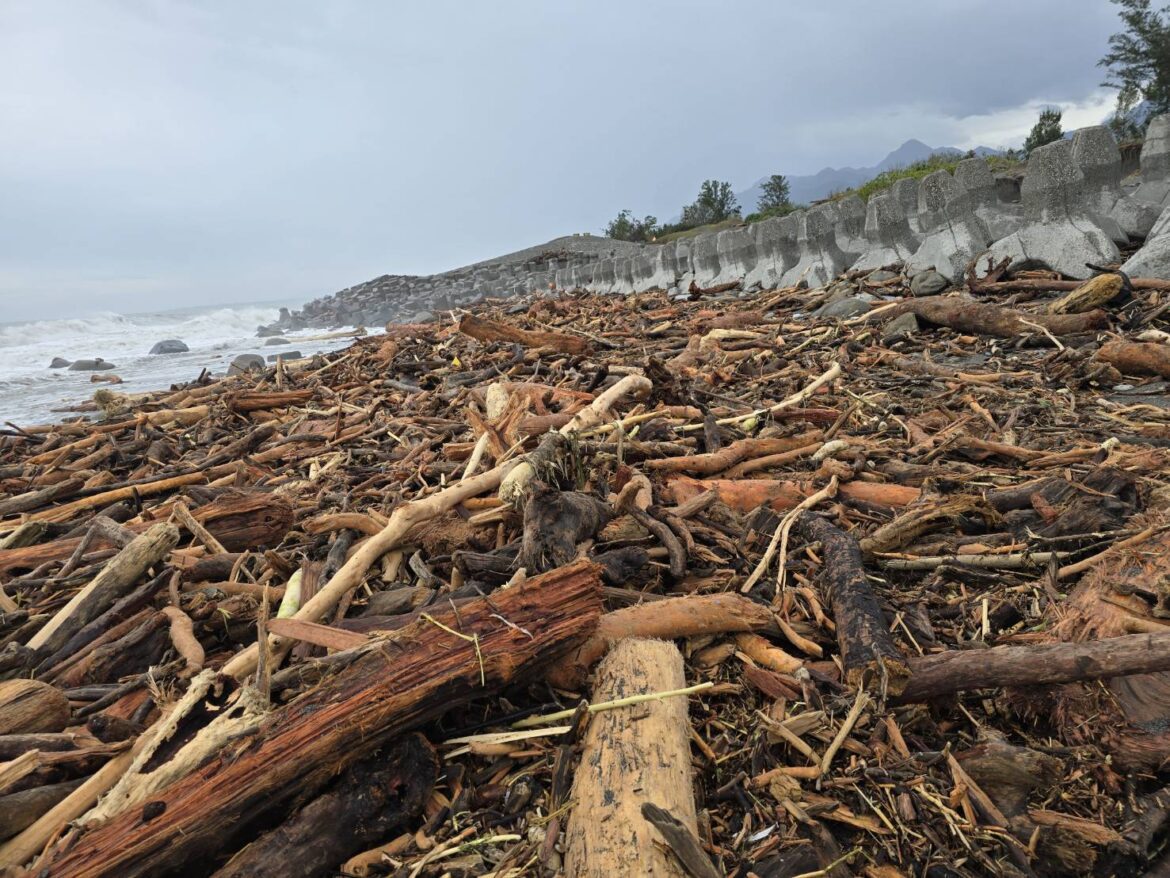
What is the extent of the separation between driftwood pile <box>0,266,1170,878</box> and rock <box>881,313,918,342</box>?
243 centimetres

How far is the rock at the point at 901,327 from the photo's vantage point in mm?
6555

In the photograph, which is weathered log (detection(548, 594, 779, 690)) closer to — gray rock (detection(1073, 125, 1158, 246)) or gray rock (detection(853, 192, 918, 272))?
gray rock (detection(1073, 125, 1158, 246))

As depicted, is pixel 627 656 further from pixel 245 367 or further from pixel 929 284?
pixel 245 367

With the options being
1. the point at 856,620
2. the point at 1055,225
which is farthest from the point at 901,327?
the point at 856,620

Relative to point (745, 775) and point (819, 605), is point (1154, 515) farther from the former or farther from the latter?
point (745, 775)

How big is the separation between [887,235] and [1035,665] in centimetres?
1027

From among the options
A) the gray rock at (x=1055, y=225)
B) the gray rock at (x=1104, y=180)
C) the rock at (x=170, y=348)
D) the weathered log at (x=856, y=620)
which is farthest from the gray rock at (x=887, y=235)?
the rock at (x=170, y=348)

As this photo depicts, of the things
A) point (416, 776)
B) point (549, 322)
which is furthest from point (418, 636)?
point (549, 322)

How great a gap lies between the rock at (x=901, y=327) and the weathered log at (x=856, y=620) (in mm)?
4726

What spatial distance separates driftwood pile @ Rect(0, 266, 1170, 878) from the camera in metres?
1.52

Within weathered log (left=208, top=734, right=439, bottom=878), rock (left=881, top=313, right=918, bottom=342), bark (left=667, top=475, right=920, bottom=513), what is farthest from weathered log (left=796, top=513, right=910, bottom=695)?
rock (left=881, top=313, right=918, bottom=342)

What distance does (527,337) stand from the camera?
23.7ft

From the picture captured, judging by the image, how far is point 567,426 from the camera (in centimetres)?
357

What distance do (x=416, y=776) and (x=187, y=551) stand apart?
75.2 inches
